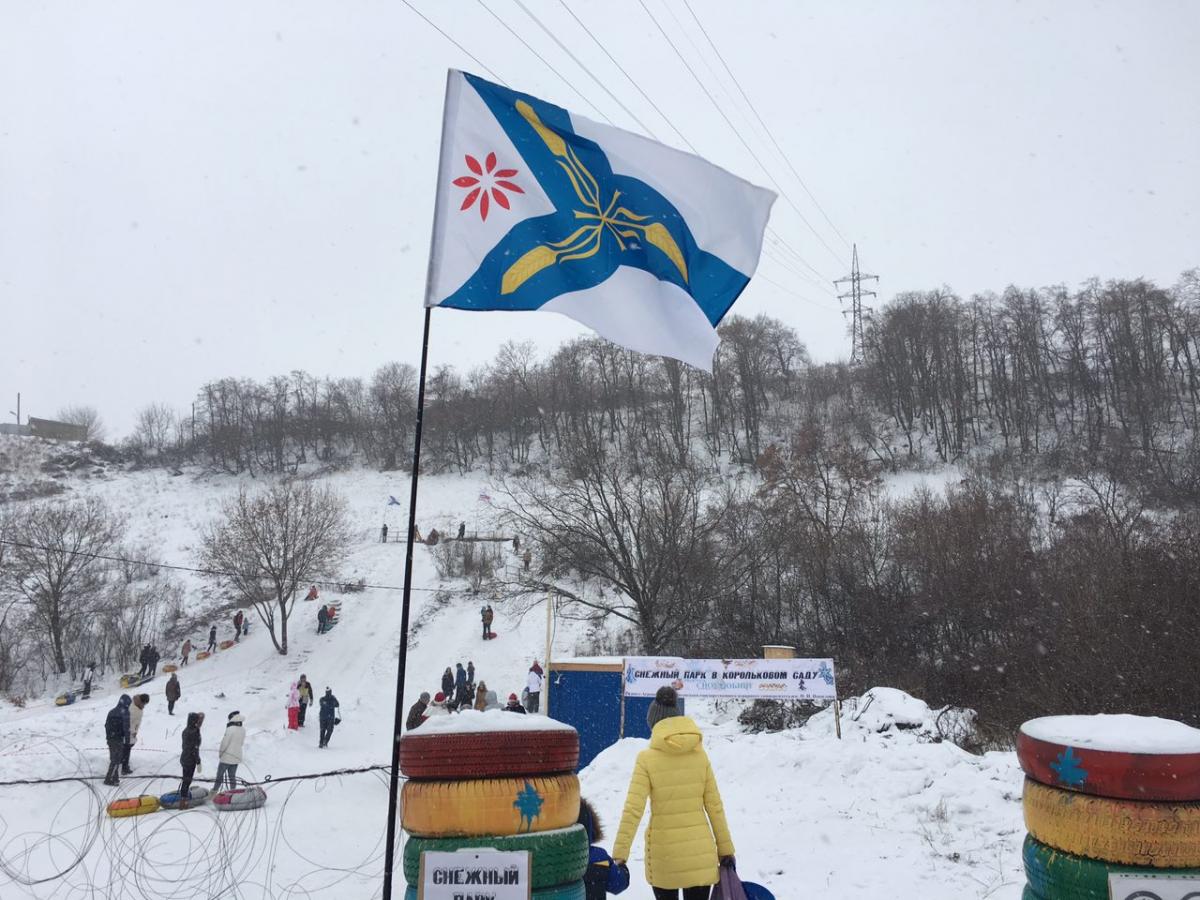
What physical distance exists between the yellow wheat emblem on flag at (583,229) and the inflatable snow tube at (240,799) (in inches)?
178

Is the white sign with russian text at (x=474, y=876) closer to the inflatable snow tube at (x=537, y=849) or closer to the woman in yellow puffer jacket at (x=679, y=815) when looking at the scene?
the inflatable snow tube at (x=537, y=849)

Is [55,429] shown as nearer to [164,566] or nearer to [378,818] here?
[164,566]

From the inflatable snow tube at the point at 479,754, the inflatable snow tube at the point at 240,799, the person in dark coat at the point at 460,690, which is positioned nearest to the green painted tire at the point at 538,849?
the inflatable snow tube at the point at 479,754

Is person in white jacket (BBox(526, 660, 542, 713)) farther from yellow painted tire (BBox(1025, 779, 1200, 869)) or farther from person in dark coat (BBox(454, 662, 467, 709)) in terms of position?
yellow painted tire (BBox(1025, 779, 1200, 869))

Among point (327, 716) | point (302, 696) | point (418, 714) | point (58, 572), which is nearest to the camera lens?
point (418, 714)

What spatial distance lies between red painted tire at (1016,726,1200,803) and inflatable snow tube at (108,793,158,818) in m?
6.01

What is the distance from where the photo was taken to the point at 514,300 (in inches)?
225

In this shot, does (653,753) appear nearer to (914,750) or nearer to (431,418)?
(914,750)

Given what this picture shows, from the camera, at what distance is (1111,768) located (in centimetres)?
328

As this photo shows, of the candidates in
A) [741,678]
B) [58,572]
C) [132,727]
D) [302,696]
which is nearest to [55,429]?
[58,572]

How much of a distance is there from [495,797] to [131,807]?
4918mm

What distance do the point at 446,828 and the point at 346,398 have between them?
84220 mm

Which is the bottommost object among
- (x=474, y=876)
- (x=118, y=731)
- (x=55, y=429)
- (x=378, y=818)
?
(x=378, y=818)

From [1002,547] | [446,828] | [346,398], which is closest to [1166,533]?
[1002,547]
